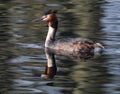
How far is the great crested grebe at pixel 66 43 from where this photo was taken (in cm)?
1402

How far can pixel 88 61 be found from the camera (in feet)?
43.6

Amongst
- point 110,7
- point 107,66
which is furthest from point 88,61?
point 110,7

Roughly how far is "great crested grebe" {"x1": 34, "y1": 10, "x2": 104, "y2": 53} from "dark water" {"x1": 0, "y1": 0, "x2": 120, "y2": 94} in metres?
0.21

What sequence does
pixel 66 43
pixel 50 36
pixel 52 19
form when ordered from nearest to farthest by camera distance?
pixel 66 43 → pixel 50 36 → pixel 52 19

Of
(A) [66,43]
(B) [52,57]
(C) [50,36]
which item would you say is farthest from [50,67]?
(C) [50,36]

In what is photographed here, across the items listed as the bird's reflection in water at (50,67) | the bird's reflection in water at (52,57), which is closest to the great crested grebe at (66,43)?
the bird's reflection in water at (52,57)

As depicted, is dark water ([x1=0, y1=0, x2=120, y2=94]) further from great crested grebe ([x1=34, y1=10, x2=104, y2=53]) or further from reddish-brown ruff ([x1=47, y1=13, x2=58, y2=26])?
reddish-brown ruff ([x1=47, y1=13, x2=58, y2=26])

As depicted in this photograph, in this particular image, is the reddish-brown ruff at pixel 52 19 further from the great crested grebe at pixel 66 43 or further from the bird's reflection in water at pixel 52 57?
the bird's reflection in water at pixel 52 57

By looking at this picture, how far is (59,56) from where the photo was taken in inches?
546

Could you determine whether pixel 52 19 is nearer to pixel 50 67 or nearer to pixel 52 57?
pixel 52 57

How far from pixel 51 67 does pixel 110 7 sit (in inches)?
252

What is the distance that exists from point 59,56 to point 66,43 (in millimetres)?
629

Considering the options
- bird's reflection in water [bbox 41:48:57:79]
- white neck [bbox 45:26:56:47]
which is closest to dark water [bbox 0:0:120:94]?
bird's reflection in water [bbox 41:48:57:79]

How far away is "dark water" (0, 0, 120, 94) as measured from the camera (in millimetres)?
11367
